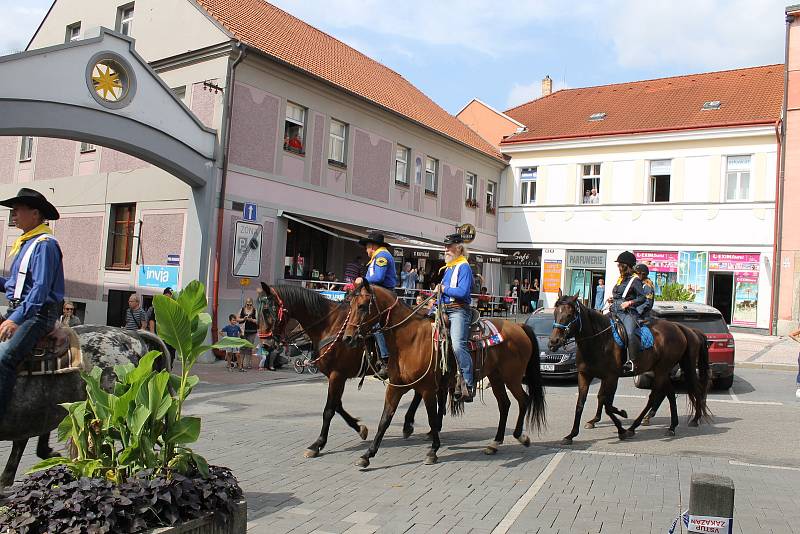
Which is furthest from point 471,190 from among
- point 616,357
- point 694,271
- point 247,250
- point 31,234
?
point 31,234

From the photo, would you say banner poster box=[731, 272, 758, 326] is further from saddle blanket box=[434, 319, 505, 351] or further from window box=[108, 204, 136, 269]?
saddle blanket box=[434, 319, 505, 351]

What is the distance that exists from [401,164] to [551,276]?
10.2 m

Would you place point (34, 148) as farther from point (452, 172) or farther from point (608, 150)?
point (608, 150)

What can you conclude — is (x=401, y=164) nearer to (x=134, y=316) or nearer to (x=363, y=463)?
(x=134, y=316)

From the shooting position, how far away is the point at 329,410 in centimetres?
743

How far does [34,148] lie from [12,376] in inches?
822

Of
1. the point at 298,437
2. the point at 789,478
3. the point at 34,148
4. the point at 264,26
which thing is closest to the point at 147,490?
the point at 298,437

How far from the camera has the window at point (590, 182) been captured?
30828 millimetres

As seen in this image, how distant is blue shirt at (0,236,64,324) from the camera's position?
4.64 meters

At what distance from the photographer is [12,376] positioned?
468 centimetres

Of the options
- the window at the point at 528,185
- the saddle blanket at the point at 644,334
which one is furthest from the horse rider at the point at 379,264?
the window at the point at 528,185

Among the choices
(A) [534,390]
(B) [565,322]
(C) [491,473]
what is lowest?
(C) [491,473]

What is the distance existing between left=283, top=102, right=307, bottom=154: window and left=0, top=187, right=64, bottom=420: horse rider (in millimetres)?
15168

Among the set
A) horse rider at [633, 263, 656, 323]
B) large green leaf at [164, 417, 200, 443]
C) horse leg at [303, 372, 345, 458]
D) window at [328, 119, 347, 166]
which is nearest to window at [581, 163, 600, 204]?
window at [328, 119, 347, 166]
